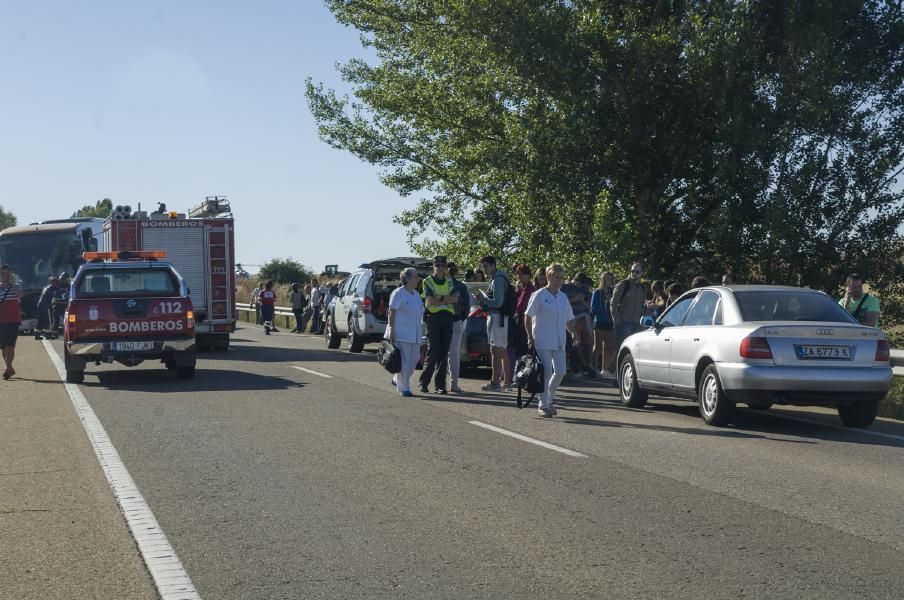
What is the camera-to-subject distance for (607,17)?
28.1m

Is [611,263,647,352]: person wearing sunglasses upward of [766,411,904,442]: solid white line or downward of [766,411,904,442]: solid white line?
upward

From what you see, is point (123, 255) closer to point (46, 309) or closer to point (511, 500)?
point (511, 500)

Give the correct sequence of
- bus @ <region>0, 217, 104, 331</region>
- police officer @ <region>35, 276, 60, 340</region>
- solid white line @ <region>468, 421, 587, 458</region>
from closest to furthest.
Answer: solid white line @ <region>468, 421, 587, 458</region> → police officer @ <region>35, 276, 60, 340</region> → bus @ <region>0, 217, 104, 331</region>

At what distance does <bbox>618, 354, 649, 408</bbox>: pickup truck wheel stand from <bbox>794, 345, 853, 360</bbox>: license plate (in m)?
2.90

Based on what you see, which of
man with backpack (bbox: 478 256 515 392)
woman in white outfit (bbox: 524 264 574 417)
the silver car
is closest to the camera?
the silver car

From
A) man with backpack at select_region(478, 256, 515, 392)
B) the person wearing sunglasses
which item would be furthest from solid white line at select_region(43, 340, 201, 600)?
the person wearing sunglasses

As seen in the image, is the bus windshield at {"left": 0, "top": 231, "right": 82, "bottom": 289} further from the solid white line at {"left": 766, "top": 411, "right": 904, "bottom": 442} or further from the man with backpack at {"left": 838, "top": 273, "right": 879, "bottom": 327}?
the solid white line at {"left": 766, "top": 411, "right": 904, "bottom": 442}

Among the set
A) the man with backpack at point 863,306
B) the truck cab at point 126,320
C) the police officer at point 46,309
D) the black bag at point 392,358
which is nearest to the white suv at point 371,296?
the truck cab at point 126,320

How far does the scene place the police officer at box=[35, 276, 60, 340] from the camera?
30.2 m

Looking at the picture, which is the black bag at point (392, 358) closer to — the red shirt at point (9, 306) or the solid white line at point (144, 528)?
the solid white line at point (144, 528)

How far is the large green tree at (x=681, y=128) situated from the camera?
83.0ft

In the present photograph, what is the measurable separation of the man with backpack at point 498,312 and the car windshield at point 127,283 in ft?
17.4

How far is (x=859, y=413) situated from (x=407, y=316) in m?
5.85

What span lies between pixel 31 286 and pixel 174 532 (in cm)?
3135
